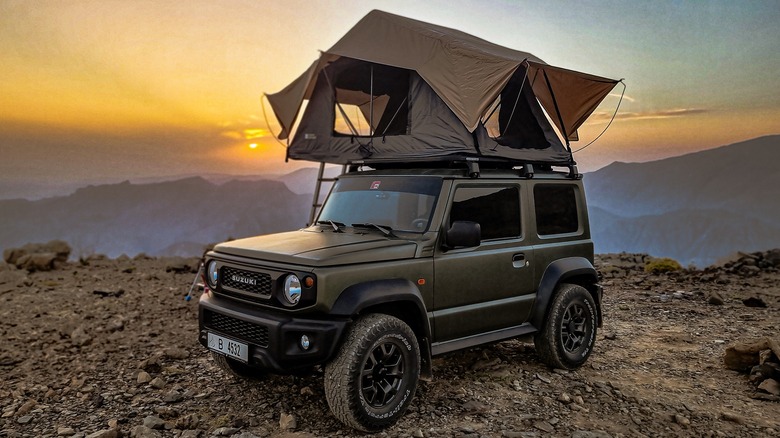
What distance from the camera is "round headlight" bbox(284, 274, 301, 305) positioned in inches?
174

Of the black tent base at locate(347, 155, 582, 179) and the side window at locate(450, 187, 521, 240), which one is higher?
the black tent base at locate(347, 155, 582, 179)

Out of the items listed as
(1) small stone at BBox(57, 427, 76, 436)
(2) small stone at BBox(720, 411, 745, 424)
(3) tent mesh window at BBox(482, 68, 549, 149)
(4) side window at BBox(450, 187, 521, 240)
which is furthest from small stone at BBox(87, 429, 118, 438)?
(2) small stone at BBox(720, 411, 745, 424)

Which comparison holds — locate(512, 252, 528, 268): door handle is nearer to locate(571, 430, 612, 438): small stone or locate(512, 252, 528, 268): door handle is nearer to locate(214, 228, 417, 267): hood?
locate(214, 228, 417, 267): hood

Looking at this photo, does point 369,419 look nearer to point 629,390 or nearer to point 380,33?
point 629,390

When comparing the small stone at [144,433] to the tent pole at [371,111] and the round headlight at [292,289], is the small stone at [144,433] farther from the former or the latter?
the tent pole at [371,111]

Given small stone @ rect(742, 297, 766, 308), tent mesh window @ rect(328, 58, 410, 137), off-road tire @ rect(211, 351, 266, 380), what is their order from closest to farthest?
off-road tire @ rect(211, 351, 266, 380), tent mesh window @ rect(328, 58, 410, 137), small stone @ rect(742, 297, 766, 308)

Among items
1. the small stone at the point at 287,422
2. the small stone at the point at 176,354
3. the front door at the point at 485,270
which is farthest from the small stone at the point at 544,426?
the small stone at the point at 176,354

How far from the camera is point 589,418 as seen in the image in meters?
5.11

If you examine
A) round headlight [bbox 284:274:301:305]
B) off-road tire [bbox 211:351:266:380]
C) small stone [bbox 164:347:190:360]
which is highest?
round headlight [bbox 284:274:301:305]

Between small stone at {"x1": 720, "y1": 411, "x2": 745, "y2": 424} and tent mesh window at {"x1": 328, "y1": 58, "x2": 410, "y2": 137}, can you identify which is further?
tent mesh window at {"x1": 328, "y1": 58, "x2": 410, "y2": 137}

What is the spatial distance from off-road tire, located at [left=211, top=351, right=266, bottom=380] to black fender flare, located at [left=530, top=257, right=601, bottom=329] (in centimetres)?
282

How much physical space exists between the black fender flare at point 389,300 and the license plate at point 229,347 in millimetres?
832

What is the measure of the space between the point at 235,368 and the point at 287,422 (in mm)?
1094

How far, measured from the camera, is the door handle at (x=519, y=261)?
5.75m
